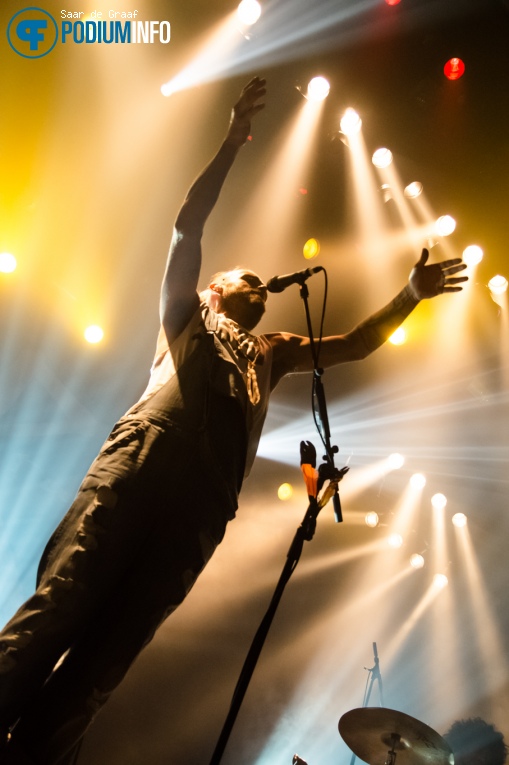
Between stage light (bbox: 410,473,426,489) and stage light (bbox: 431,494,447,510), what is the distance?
0.25m

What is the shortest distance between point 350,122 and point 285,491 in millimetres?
4653

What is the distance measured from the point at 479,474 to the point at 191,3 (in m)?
6.36

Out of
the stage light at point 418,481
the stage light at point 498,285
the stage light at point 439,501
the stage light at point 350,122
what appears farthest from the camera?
the stage light at point 439,501

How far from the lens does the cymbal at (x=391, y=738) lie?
4.16 metres

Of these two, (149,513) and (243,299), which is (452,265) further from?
(149,513)

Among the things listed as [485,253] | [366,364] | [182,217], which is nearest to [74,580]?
[182,217]

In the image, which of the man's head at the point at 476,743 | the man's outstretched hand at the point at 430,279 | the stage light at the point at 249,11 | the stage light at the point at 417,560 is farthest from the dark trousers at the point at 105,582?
the stage light at the point at 417,560

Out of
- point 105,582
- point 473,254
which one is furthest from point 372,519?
point 105,582

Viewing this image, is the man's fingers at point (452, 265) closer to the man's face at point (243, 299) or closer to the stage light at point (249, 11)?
the man's face at point (243, 299)

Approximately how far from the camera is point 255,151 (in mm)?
4156

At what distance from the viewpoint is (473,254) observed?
15.1 feet

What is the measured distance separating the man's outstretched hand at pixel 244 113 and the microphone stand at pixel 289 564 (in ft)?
2.02

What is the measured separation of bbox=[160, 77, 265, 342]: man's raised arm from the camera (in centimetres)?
190

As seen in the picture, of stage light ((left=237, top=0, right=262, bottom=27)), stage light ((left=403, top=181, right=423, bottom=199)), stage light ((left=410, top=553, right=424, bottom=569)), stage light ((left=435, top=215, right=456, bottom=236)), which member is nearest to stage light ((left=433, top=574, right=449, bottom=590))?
stage light ((left=410, top=553, right=424, bottom=569))
